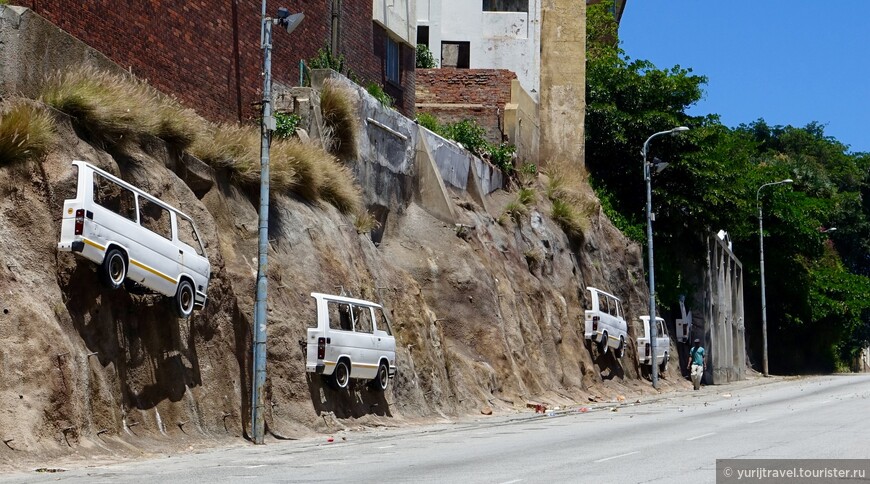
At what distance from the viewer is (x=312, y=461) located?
1609 cm

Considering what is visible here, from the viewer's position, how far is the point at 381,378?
23.6 metres

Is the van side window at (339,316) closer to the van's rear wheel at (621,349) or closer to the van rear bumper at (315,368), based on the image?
the van rear bumper at (315,368)

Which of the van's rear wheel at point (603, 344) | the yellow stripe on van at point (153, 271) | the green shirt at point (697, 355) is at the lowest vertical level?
the green shirt at point (697, 355)

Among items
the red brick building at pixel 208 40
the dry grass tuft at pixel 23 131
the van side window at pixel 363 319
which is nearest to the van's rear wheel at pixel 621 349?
the red brick building at pixel 208 40

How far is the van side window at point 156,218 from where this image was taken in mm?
18375

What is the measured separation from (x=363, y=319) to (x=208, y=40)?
6.42 metres

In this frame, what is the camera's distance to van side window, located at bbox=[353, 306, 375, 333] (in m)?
23.1

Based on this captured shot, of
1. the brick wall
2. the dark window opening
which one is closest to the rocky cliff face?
the brick wall

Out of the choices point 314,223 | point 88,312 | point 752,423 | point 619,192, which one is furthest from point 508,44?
point 88,312

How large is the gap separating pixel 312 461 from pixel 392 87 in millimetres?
Result: 21632

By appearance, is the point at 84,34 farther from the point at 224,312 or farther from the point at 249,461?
the point at 249,461

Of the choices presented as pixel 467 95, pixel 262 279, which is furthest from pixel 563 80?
pixel 262 279

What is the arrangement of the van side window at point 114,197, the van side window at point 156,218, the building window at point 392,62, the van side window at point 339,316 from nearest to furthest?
the van side window at point 114,197
the van side window at point 156,218
the van side window at point 339,316
the building window at point 392,62

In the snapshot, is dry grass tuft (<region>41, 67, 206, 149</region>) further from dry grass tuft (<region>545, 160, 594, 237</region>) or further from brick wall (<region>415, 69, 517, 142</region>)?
dry grass tuft (<region>545, 160, 594, 237</region>)
